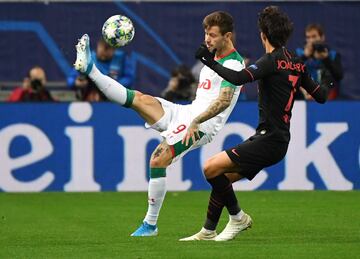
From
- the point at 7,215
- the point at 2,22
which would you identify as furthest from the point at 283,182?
the point at 2,22

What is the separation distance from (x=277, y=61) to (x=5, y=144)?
281 inches

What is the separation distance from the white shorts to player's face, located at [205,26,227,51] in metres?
0.69

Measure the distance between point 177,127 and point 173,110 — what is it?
187mm

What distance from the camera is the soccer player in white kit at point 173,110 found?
1090 cm

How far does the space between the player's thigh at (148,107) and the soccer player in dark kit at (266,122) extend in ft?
1.50

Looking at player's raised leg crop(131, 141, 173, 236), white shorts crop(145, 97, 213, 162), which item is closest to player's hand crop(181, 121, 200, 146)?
white shorts crop(145, 97, 213, 162)

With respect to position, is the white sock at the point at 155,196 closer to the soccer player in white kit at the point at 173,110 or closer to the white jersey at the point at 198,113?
the soccer player in white kit at the point at 173,110

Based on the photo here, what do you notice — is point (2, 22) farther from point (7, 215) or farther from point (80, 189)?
point (7, 215)

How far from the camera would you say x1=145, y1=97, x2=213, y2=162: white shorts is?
11078 millimetres

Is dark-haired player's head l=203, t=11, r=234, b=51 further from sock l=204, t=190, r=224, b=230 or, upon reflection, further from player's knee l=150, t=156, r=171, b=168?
sock l=204, t=190, r=224, b=230

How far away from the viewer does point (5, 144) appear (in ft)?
54.5

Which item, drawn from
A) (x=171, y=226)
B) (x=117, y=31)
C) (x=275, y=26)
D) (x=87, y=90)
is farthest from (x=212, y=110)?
(x=87, y=90)

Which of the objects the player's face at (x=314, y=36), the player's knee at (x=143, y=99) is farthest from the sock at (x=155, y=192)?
the player's face at (x=314, y=36)

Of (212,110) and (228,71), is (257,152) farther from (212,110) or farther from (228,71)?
(228,71)
